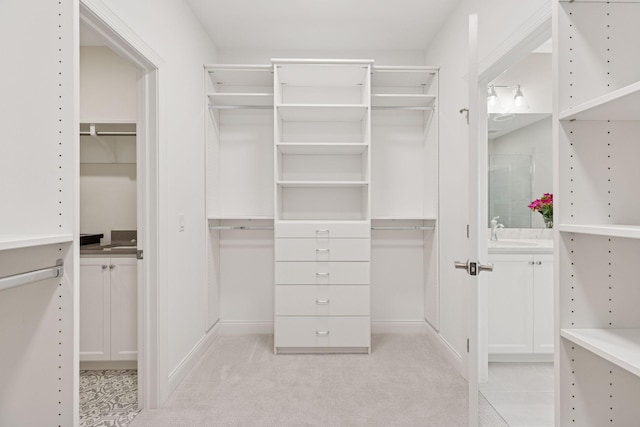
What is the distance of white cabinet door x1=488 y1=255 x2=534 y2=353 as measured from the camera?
260 centimetres

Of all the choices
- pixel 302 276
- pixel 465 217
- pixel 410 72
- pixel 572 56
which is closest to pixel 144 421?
pixel 302 276

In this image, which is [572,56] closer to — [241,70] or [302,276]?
[302,276]

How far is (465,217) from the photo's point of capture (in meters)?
2.57

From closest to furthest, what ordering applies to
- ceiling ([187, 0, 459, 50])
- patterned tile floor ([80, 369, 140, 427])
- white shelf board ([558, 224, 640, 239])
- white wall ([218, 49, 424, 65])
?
white shelf board ([558, 224, 640, 239]) → patterned tile floor ([80, 369, 140, 427]) → ceiling ([187, 0, 459, 50]) → white wall ([218, 49, 424, 65])

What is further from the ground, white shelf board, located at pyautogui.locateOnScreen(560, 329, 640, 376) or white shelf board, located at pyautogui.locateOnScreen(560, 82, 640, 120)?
white shelf board, located at pyautogui.locateOnScreen(560, 82, 640, 120)

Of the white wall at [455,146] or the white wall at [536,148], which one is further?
the white wall at [536,148]

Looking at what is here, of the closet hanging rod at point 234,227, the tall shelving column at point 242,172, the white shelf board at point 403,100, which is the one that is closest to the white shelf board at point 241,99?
the tall shelving column at point 242,172

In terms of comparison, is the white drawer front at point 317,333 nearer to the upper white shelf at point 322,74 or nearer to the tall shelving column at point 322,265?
the tall shelving column at point 322,265

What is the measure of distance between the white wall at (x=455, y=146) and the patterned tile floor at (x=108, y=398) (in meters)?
2.23

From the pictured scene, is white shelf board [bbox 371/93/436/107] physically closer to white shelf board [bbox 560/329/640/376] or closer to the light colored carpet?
the light colored carpet

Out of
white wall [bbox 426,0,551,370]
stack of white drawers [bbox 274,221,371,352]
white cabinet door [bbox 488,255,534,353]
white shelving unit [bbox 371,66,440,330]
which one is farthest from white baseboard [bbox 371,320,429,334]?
white cabinet door [bbox 488,255,534,353]

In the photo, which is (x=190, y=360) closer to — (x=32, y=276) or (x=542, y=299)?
(x=32, y=276)

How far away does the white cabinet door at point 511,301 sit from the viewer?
2.60 metres

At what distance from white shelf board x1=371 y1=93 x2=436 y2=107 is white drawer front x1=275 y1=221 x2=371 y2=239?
47.1 inches
